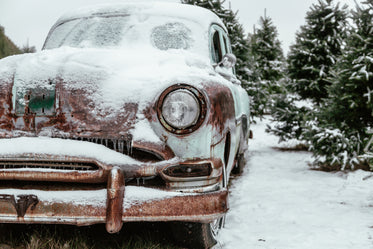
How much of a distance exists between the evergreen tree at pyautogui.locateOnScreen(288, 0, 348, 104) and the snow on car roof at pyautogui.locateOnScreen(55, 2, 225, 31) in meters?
5.04

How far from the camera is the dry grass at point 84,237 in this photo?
242 centimetres

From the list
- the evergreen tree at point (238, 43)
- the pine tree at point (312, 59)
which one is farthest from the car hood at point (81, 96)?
the evergreen tree at point (238, 43)

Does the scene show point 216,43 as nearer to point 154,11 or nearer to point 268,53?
point 154,11

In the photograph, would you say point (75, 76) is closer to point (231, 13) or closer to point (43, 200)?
point (43, 200)

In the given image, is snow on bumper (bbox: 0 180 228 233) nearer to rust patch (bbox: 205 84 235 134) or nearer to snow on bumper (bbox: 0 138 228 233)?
snow on bumper (bbox: 0 138 228 233)

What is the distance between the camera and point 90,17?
3590 millimetres

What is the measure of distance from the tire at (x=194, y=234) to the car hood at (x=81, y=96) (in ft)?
2.39

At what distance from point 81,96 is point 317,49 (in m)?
7.10

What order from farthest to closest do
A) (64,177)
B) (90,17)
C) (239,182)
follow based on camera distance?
1. (239,182)
2. (90,17)
3. (64,177)

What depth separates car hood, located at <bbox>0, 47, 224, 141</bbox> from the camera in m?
2.10

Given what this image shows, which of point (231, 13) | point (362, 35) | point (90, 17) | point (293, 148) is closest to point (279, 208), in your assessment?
point (90, 17)

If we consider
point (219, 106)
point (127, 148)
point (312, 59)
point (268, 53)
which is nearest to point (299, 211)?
point (219, 106)

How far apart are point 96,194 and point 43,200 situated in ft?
0.97

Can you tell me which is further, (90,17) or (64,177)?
(90,17)
